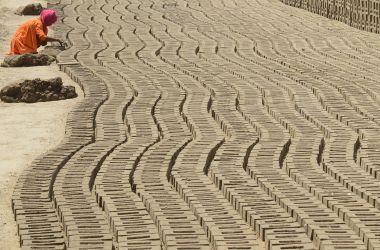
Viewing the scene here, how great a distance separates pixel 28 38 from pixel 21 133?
4906 mm

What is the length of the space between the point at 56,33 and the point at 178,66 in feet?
12.4

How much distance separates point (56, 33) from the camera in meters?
16.6

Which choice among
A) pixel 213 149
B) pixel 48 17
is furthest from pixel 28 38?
pixel 213 149

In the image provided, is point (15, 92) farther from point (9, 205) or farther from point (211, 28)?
point (211, 28)

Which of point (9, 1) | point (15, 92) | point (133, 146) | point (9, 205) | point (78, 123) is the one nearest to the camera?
point (9, 205)

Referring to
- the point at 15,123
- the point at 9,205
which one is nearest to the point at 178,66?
the point at 15,123

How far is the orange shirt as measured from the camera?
14.9 meters

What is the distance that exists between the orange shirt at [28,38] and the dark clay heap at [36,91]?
3.05m

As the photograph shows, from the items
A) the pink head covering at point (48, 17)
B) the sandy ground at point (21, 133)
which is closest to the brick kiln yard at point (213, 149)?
the sandy ground at point (21, 133)

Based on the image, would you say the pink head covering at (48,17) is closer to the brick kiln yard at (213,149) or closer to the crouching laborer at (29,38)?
the crouching laborer at (29,38)

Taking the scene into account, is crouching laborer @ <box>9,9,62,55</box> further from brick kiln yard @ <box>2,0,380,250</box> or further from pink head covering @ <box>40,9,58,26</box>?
brick kiln yard @ <box>2,0,380,250</box>

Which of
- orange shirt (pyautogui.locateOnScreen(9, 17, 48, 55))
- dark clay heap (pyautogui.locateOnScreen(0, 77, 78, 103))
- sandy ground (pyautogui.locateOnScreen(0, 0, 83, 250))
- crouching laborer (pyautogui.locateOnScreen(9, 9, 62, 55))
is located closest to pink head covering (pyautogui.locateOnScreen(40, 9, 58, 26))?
crouching laborer (pyautogui.locateOnScreen(9, 9, 62, 55))

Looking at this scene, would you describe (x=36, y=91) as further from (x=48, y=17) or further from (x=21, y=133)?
(x=48, y=17)

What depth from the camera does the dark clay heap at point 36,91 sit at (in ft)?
38.8
